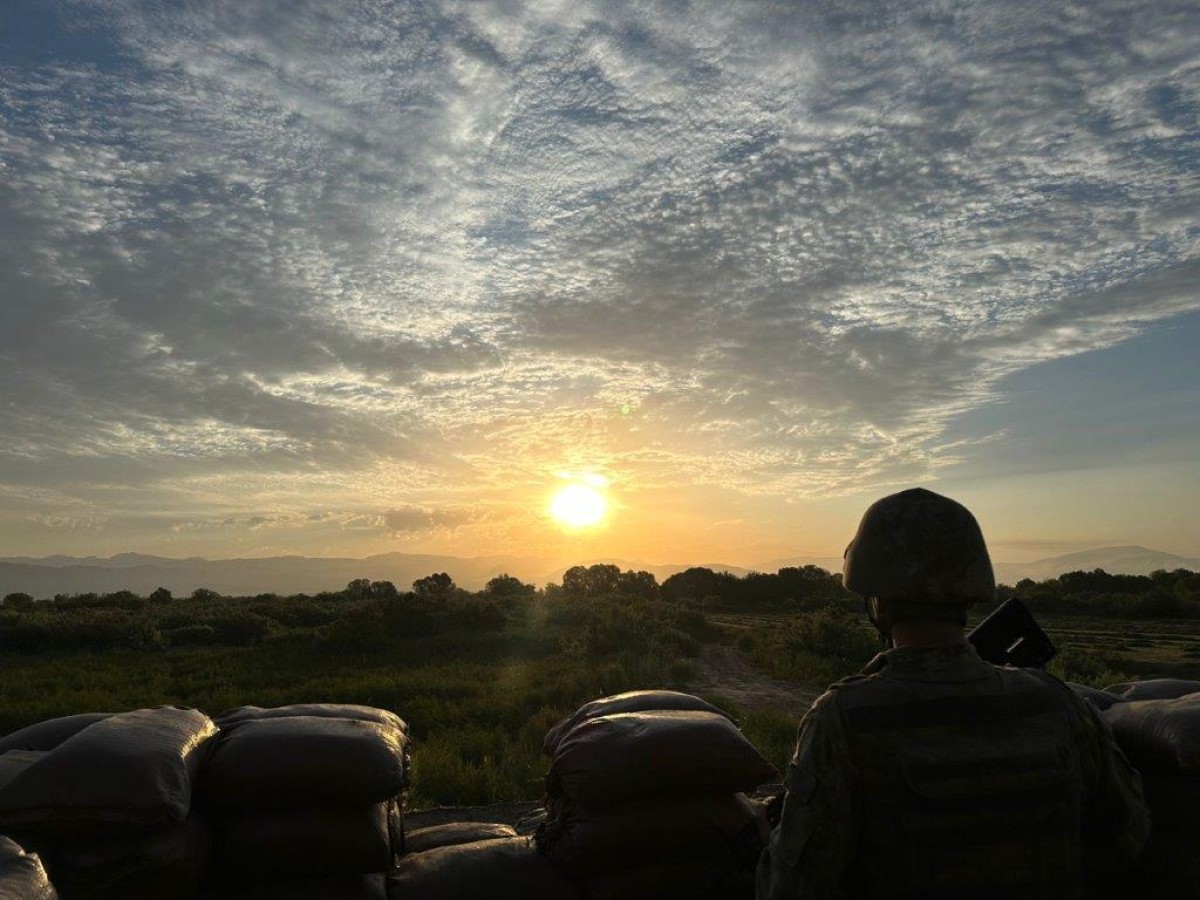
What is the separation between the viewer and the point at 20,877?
187 centimetres

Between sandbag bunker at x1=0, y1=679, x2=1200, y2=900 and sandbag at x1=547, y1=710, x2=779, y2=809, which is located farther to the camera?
sandbag at x1=547, y1=710, x2=779, y2=809

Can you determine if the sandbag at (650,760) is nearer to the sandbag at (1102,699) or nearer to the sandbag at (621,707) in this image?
the sandbag at (621,707)

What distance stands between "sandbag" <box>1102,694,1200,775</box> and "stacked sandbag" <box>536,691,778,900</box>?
165 cm

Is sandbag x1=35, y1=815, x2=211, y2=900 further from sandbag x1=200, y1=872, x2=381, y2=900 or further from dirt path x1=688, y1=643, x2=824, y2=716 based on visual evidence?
dirt path x1=688, y1=643, x2=824, y2=716

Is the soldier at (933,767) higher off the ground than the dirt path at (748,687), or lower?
higher

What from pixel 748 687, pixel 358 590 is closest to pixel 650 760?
pixel 748 687

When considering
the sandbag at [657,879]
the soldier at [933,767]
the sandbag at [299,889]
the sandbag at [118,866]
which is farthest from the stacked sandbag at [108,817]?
the soldier at [933,767]

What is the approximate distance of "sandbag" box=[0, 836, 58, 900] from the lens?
180 cm

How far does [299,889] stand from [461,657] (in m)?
15.0

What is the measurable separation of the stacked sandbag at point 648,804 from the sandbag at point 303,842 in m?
0.88

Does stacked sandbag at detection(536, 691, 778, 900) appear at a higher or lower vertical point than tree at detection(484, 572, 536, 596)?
lower

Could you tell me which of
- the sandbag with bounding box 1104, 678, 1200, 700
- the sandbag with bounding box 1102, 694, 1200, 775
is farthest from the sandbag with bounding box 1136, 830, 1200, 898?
the sandbag with bounding box 1104, 678, 1200, 700

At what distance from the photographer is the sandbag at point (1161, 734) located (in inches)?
131

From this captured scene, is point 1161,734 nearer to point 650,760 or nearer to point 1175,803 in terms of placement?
point 1175,803
